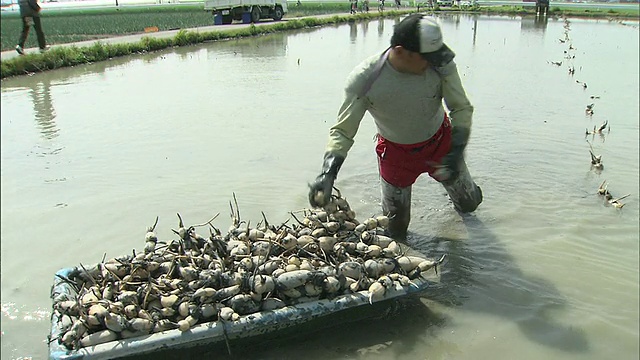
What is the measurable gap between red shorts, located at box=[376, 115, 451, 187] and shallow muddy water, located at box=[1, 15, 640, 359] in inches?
29.4

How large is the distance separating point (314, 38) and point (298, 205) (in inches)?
706

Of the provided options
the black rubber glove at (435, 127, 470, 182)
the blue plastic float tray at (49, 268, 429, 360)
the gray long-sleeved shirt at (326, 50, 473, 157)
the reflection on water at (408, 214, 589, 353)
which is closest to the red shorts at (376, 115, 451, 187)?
the black rubber glove at (435, 127, 470, 182)

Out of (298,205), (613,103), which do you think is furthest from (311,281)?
(613,103)

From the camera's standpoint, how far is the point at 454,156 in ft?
12.3

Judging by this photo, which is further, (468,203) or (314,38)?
(314,38)

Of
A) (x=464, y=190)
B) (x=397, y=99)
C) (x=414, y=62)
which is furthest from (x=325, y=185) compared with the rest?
(x=464, y=190)

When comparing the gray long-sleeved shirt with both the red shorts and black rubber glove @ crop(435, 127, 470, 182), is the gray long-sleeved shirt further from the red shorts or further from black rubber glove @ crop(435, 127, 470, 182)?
the red shorts

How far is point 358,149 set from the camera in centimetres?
701

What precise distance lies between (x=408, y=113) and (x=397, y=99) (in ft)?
0.50

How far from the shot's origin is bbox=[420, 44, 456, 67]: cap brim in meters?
3.39

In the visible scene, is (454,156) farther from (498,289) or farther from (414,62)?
(498,289)

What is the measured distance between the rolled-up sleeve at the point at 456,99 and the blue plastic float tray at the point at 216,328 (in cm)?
117

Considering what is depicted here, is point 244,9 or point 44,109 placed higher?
point 244,9

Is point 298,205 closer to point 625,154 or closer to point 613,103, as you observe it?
point 625,154
